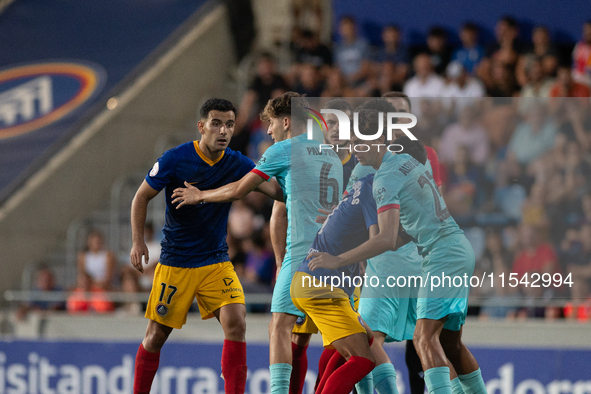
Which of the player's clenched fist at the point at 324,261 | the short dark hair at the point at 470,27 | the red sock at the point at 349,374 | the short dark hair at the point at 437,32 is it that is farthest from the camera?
the short dark hair at the point at 437,32

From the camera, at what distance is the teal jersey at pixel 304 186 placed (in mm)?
5418

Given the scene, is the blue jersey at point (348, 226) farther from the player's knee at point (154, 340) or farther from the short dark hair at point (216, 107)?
the player's knee at point (154, 340)

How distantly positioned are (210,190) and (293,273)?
829 mm

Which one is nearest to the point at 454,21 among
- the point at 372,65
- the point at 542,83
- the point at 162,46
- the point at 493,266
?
the point at 372,65

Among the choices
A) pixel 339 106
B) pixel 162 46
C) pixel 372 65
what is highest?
pixel 162 46

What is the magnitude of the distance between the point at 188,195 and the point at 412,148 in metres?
1.59

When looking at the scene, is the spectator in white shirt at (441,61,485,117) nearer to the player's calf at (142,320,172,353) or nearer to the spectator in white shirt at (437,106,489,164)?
the spectator in white shirt at (437,106,489,164)

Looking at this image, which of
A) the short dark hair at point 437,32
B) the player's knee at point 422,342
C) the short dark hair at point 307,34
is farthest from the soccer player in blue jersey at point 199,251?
the short dark hair at point 307,34

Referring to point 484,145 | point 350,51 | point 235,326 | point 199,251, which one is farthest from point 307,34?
point 235,326

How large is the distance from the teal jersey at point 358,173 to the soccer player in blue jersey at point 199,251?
51 cm

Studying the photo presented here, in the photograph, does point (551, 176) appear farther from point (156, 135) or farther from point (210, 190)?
point (156, 135)

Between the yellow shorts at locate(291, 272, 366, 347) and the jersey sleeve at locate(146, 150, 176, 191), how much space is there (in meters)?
1.25

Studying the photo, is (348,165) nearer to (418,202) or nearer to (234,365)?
(418,202)

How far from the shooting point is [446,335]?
536cm
